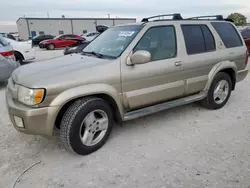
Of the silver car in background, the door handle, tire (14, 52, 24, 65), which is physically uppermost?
the door handle

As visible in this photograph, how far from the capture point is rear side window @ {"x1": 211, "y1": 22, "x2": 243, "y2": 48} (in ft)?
14.1

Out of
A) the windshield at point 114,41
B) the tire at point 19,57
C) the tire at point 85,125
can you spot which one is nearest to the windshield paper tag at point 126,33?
the windshield at point 114,41

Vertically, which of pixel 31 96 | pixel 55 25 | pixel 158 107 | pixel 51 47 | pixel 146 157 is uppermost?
pixel 31 96

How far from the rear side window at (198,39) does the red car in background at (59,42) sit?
18.6 m

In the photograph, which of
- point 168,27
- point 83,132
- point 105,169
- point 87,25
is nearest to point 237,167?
point 105,169

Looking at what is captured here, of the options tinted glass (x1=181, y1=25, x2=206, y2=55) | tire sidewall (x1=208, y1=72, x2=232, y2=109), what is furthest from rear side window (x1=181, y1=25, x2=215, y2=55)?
tire sidewall (x1=208, y1=72, x2=232, y2=109)

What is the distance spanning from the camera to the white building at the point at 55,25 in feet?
149

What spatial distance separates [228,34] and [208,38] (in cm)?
65

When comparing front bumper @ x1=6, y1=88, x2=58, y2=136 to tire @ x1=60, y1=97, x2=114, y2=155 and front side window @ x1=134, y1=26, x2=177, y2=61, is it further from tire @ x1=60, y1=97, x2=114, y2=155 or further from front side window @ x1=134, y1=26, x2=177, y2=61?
front side window @ x1=134, y1=26, x2=177, y2=61

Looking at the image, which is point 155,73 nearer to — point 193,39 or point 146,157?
point 193,39

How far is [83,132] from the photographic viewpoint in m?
2.97

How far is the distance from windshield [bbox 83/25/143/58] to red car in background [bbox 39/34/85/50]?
17930 millimetres

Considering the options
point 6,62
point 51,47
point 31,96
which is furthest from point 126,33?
point 51,47

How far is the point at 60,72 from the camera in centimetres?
278
